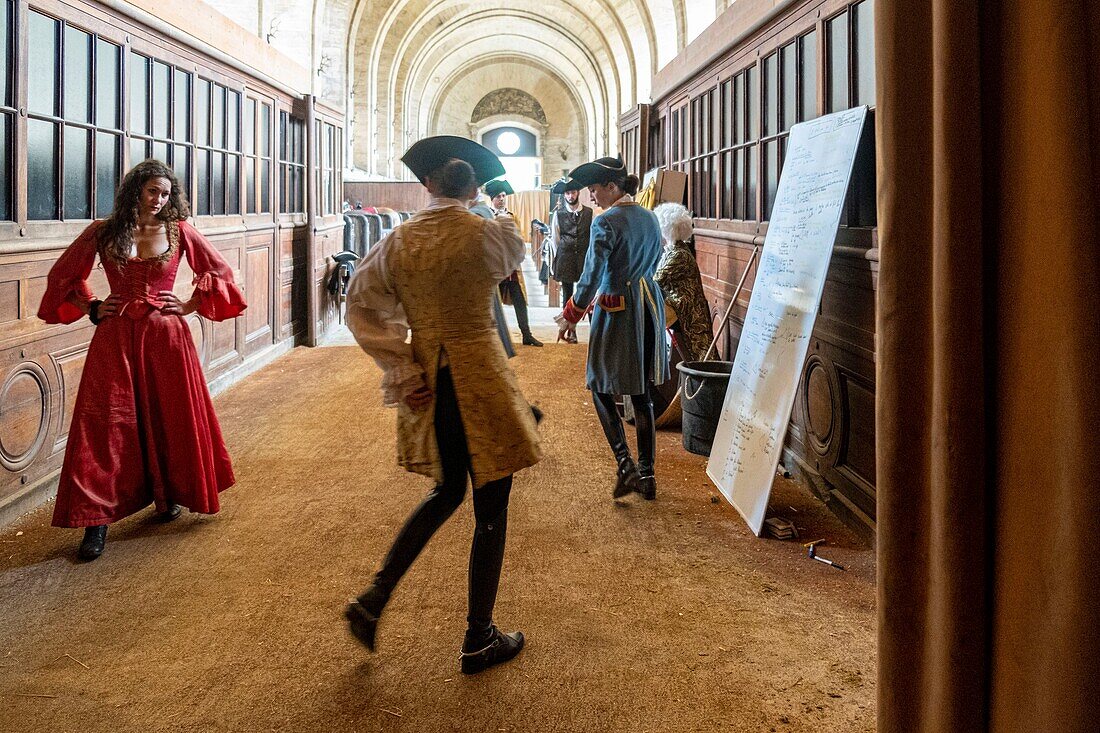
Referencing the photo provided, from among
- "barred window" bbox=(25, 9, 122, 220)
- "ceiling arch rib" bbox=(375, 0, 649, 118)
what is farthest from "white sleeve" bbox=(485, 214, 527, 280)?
"ceiling arch rib" bbox=(375, 0, 649, 118)

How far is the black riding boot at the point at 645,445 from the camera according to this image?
4.35 m

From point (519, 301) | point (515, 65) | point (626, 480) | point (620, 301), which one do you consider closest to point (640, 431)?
point (626, 480)

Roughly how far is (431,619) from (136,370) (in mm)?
1686

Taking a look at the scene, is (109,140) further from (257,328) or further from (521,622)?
(521,622)

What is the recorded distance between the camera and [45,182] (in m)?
4.30

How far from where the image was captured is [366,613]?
2.62 m

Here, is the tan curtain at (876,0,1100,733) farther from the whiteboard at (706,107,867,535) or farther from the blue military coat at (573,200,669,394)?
the blue military coat at (573,200,669,394)

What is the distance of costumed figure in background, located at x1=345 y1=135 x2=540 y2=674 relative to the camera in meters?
2.47

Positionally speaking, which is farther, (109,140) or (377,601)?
(109,140)

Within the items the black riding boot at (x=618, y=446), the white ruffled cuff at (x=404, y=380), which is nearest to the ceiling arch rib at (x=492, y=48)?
the black riding boot at (x=618, y=446)

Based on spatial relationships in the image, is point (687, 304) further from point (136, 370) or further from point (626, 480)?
point (136, 370)

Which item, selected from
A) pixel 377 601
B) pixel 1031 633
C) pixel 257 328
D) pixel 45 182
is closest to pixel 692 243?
pixel 257 328

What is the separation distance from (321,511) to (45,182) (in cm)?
210

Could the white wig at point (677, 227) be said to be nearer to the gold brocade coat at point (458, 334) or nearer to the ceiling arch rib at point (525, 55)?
the gold brocade coat at point (458, 334)
